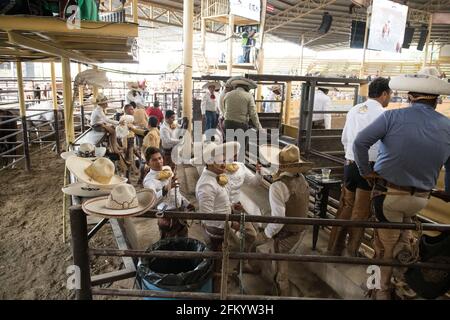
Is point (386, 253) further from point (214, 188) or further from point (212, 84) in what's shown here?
point (212, 84)

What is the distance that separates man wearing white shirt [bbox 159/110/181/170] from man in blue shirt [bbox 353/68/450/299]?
4499 mm

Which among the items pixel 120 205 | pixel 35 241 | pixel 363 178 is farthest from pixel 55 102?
pixel 363 178

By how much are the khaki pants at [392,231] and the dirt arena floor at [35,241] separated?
2833 mm

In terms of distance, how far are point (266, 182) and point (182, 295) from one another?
11.8 ft

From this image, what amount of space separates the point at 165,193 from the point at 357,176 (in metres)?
1.97

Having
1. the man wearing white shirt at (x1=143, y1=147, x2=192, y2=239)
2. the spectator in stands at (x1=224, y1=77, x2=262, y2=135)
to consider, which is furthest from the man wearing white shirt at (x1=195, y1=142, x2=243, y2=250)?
the spectator in stands at (x1=224, y1=77, x2=262, y2=135)

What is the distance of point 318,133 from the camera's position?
6273 millimetres

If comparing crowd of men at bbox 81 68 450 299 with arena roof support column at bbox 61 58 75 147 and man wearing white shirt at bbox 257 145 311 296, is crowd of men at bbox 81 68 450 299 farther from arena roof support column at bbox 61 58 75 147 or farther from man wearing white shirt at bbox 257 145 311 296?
arena roof support column at bbox 61 58 75 147

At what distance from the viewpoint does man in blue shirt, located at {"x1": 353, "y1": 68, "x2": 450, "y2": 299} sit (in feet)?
7.47

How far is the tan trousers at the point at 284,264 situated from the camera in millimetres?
3136

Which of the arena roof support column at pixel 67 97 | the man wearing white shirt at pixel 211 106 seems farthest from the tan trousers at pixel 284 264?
the man wearing white shirt at pixel 211 106

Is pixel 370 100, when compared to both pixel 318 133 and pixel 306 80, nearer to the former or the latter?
pixel 306 80

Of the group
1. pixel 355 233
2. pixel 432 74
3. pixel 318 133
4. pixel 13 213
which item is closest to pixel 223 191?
pixel 355 233
